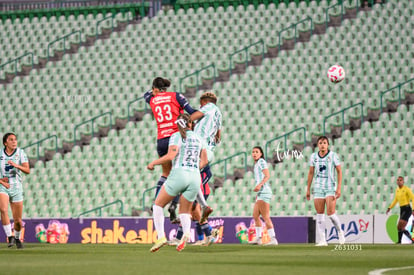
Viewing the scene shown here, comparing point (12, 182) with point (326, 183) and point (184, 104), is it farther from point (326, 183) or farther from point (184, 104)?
point (326, 183)

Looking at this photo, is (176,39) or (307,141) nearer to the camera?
(307,141)

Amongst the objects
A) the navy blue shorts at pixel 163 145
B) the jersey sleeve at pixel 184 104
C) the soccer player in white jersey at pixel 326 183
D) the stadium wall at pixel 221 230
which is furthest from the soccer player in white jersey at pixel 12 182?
the stadium wall at pixel 221 230

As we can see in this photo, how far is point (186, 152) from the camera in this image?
1205 cm

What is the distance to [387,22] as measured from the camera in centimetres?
2841

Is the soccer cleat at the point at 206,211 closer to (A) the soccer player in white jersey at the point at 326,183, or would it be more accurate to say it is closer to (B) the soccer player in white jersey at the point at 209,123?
(B) the soccer player in white jersey at the point at 209,123

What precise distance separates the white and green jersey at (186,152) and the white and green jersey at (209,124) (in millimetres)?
2153

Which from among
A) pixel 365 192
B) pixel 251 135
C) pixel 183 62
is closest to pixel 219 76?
pixel 183 62

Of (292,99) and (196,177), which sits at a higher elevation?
(292,99)

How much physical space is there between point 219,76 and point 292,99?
311cm

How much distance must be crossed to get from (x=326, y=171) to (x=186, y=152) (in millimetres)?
4954

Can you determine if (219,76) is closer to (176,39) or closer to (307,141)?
(176,39)

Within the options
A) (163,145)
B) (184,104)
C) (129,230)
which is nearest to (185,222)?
(163,145)

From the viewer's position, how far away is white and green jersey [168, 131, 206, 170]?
1205 cm

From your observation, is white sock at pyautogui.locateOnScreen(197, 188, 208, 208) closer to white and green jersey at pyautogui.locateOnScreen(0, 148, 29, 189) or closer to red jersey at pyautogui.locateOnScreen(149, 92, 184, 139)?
red jersey at pyautogui.locateOnScreen(149, 92, 184, 139)
